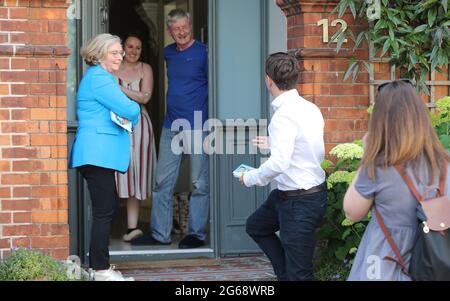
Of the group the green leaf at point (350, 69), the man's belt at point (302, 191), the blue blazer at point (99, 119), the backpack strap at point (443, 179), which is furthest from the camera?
the green leaf at point (350, 69)

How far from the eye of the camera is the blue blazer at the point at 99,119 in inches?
266

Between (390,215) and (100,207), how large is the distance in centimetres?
291

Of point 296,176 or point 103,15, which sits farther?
point 103,15

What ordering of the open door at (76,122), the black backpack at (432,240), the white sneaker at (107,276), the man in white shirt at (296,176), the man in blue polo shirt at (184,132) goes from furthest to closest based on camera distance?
the man in blue polo shirt at (184,132) → the open door at (76,122) → the white sneaker at (107,276) → the man in white shirt at (296,176) → the black backpack at (432,240)

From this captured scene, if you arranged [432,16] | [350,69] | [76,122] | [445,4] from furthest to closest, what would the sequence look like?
[76,122]
[350,69]
[432,16]
[445,4]

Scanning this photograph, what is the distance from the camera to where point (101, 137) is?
679 cm

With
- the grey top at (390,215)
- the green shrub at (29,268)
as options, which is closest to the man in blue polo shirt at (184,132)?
the green shrub at (29,268)

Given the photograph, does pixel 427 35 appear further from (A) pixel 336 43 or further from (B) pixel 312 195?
(B) pixel 312 195

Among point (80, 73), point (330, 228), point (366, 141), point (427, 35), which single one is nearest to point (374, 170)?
point (366, 141)

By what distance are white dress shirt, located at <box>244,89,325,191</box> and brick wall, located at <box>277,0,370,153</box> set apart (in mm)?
1364

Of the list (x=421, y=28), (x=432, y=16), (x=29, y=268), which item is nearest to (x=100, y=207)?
(x=29, y=268)

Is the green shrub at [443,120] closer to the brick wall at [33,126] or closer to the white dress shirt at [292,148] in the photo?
the white dress shirt at [292,148]

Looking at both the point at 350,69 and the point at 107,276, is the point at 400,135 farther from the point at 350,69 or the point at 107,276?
the point at 107,276
